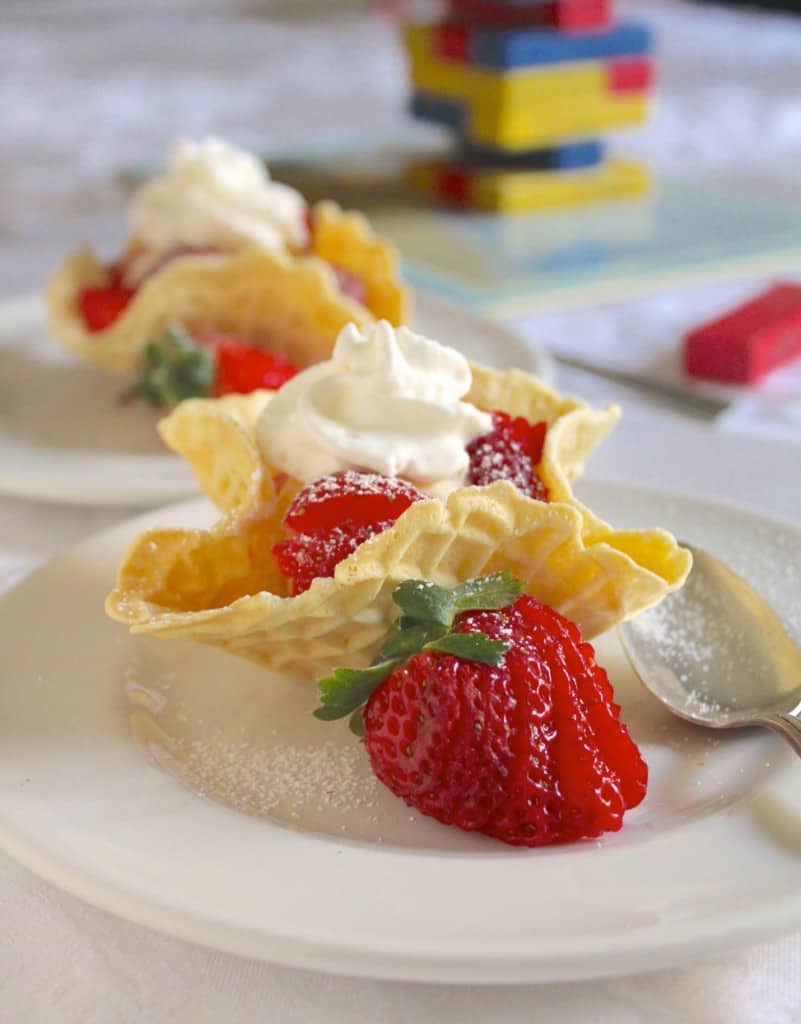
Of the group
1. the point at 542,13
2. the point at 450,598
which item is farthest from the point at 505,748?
the point at 542,13

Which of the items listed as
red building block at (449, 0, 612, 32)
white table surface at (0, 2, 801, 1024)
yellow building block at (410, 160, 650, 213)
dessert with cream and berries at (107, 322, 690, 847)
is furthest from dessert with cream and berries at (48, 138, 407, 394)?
red building block at (449, 0, 612, 32)

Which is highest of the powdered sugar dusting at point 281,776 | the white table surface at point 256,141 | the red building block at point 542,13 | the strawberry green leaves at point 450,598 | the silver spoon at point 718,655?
the red building block at point 542,13

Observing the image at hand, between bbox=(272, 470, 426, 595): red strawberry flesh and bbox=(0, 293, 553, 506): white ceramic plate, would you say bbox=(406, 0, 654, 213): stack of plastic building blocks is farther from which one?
bbox=(272, 470, 426, 595): red strawberry flesh

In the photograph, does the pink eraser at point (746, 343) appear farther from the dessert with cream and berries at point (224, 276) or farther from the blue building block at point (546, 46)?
the blue building block at point (546, 46)

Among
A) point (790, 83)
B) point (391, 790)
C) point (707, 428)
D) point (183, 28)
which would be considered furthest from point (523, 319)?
point (183, 28)

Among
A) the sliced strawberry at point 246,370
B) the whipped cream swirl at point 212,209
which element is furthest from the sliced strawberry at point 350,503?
the whipped cream swirl at point 212,209

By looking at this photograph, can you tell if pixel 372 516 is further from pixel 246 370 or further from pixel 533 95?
pixel 533 95

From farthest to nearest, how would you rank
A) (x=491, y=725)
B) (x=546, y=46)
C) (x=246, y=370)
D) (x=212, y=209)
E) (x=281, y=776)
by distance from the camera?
1. (x=546, y=46)
2. (x=212, y=209)
3. (x=246, y=370)
4. (x=281, y=776)
5. (x=491, y=725)
